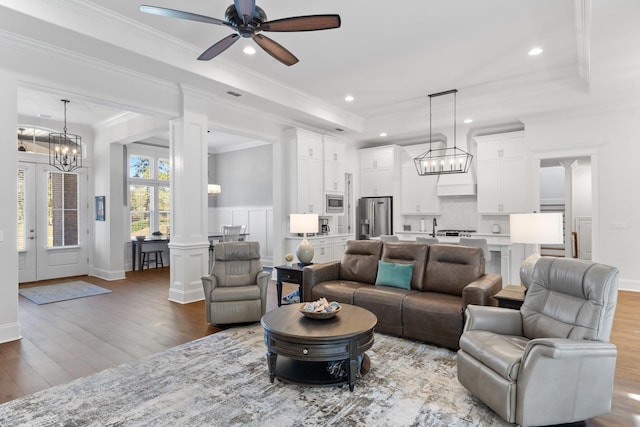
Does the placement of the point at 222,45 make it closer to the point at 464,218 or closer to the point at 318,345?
the point at 318,345

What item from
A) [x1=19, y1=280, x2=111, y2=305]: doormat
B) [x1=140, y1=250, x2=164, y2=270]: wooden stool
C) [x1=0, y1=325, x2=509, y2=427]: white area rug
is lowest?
[x1=0, y1=325, x2=509, y2=427]: white area rug

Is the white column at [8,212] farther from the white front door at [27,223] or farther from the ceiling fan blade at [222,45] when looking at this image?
the white front door at [27,223]

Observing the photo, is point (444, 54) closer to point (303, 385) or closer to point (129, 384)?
point (303, 385)

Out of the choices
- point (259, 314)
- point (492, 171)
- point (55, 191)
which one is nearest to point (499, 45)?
point (492, 171)

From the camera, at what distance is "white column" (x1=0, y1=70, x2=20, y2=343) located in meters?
3.67

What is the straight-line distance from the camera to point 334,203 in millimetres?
7637

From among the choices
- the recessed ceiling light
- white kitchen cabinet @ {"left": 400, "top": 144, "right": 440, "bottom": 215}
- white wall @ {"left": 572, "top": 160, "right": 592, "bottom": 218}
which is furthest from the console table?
white wall @ {"left": 572, "top": 160, "right": 592, "bottom": 218}

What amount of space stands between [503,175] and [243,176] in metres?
6.45

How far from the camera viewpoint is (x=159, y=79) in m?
4.80

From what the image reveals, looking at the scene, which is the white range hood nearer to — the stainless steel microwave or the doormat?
the stainless steel microwave

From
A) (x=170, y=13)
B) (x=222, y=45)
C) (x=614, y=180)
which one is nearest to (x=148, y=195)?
(x=222, y=45)

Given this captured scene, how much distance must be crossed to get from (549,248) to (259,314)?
27.9ft

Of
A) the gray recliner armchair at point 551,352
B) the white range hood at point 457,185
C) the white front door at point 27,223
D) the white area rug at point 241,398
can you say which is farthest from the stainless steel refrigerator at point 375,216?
the white front door at point 27,223

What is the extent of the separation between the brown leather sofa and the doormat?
404 centimetres
